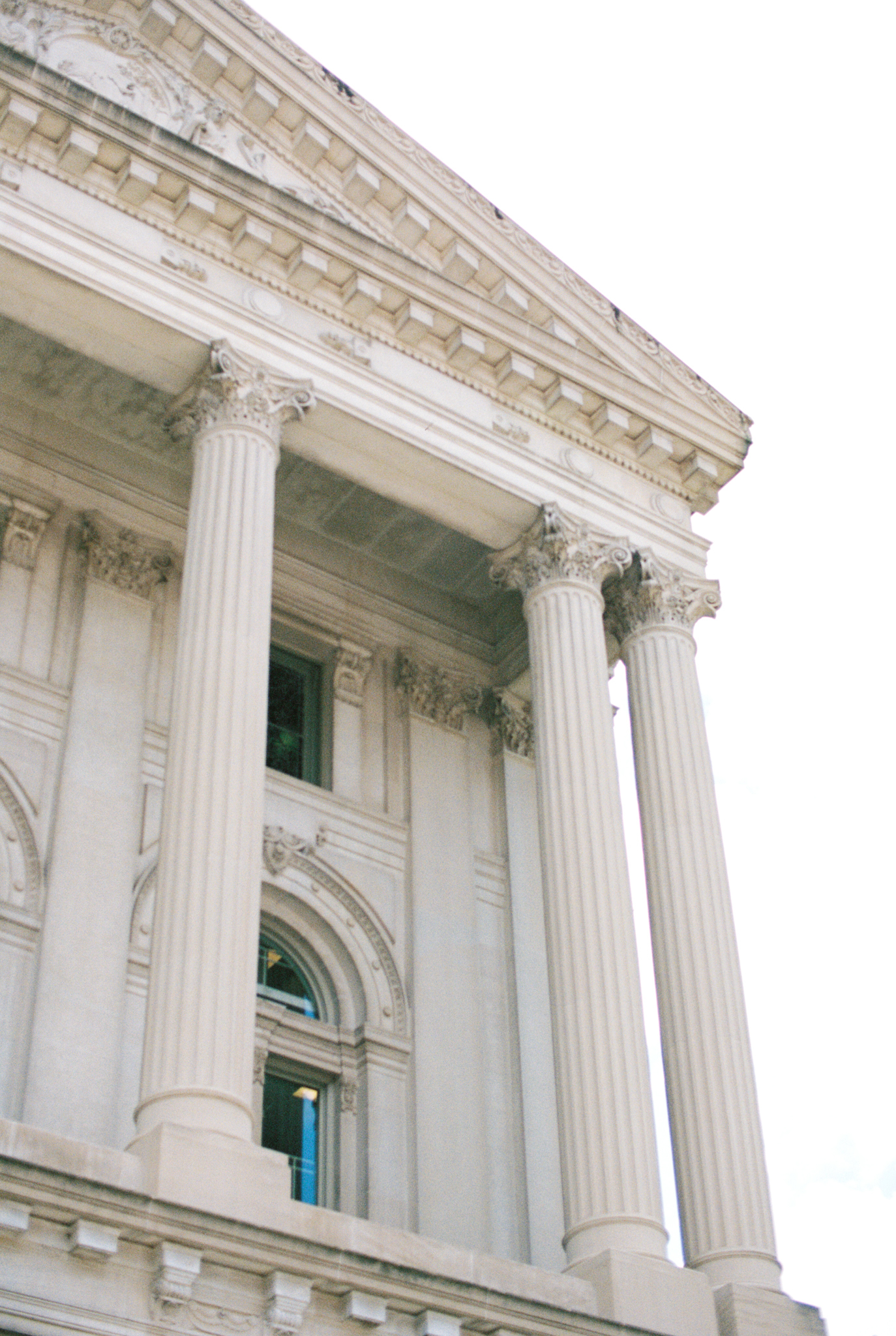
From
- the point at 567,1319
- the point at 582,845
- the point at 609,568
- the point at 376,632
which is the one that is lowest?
the point at 567,1319

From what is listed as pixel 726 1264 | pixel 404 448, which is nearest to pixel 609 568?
pixel 404 448

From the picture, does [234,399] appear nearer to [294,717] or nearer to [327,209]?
[327,209]

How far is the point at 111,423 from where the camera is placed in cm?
2088

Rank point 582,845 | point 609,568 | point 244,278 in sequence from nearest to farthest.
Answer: point 582,845 → point 244,278 → point 609,568

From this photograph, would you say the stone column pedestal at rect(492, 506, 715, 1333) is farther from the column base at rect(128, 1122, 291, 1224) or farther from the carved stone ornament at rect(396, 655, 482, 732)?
the column base at rect(128, 1122, 291, 1224)

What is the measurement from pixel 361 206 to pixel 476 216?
1.46 m

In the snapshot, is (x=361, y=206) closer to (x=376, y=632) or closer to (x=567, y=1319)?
Answer: (x=376, y=632)

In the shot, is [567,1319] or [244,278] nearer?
[567,1319]

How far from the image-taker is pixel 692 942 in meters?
18.0

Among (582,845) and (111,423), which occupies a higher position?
(111,423)

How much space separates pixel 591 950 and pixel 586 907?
46 centimetres

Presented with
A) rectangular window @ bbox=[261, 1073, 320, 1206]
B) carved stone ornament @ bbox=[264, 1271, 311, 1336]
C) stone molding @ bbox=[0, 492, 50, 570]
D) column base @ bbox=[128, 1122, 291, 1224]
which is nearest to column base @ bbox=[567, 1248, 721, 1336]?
carved stone ornament @ bbox=[264, 1271, 311, 1336]

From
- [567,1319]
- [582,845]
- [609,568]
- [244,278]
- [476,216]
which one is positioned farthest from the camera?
[476,216]

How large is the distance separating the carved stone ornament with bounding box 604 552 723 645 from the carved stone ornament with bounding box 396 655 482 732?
9.52 ft
